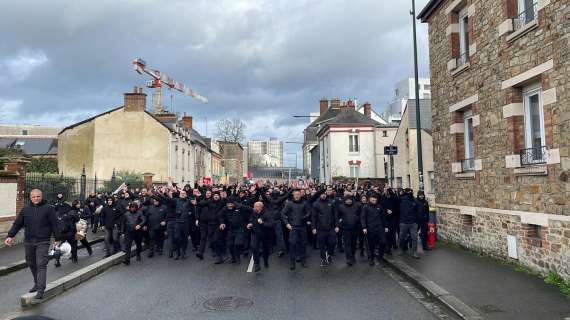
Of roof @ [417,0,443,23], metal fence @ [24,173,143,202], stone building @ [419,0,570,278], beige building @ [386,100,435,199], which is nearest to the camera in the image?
stone building @ [419,0,570,278]

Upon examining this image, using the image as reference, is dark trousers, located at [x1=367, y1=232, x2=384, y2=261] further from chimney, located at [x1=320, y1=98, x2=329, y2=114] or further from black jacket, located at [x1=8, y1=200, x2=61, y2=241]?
chimney, located at [x1=320, y1=98, x2=329, y2=114]

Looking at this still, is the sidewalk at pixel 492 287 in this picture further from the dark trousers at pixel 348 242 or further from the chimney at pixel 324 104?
the chimney at pixel 324 104

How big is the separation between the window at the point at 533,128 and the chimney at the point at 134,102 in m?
28.9

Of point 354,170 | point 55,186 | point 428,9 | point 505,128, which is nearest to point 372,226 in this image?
point 505,128

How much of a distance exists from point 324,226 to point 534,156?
4.77 meters

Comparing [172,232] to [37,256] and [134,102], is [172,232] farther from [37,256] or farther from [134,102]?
[134,102]

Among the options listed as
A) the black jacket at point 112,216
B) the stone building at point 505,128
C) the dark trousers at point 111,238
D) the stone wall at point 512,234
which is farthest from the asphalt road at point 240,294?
the stone building at point 505,128

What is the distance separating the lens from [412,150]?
86.5 feet

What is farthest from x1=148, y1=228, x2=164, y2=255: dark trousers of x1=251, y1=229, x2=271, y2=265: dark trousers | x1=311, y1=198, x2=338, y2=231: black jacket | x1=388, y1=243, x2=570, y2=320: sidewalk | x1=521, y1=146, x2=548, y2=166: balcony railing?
x1=521, y1=146, x2=548, y2=166: balcony railing

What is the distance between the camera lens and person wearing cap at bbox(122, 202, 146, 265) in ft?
37.1

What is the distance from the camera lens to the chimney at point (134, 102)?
33.7 meters

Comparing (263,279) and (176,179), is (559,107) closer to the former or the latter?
(263,279)

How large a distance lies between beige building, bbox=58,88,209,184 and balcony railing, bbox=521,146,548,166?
2794 cm

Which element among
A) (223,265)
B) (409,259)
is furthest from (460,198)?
(223,265)
